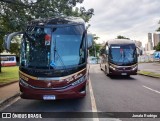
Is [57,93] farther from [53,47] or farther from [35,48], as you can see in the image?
[35,48]

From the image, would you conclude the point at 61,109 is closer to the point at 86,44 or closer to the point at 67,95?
the point at 67,95

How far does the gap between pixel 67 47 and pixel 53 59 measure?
2.39 feet

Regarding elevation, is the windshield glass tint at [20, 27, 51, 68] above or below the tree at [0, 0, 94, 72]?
below

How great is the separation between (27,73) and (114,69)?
14909 millimetres

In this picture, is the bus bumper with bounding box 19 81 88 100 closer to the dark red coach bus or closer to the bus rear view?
the dark red coach bus

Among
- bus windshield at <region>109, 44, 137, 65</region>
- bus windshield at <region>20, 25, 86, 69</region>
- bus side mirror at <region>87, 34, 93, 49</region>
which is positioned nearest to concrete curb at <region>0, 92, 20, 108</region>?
bus windshield at <region>20, 25, 86, 69</region>

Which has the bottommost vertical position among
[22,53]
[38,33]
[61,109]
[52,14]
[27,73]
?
[61,109]

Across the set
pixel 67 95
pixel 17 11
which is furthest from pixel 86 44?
pixel 17 11

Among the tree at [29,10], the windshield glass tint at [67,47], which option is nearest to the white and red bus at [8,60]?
the tree at [29,10]

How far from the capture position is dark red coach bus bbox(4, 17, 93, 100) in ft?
36.8

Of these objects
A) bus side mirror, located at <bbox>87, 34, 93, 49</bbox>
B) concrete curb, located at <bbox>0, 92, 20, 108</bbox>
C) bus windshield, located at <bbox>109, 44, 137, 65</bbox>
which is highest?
bus side mirror, located at <bbox>87, 34, 93, 49</bbox>

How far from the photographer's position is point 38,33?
12.1 metres

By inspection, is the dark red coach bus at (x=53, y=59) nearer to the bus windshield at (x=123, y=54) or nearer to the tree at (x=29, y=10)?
the tree at (x=29, y=10)

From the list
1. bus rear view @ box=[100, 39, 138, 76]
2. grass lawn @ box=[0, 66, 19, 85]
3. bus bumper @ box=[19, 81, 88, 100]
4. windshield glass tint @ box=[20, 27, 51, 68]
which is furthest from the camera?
bus rear view @ box=[100, 39, 138, 76]
